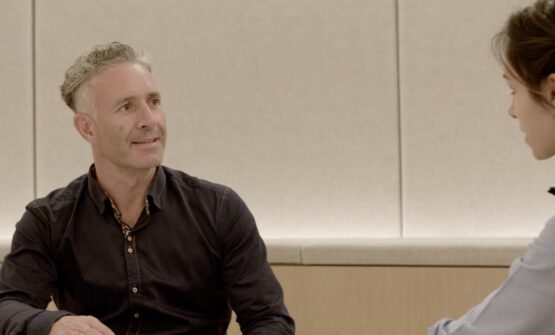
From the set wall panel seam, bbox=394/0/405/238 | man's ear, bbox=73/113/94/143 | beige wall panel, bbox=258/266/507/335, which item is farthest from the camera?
wall panel seam, bbox=394/0/405/238

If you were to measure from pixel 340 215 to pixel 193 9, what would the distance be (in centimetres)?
105

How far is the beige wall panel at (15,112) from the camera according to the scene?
3570mm

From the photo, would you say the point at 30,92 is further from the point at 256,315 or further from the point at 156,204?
the point at 256,315

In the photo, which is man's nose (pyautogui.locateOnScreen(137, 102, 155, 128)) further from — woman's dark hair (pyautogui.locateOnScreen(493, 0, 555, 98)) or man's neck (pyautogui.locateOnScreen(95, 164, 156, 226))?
woman's dark hair (pyautogui.locateOnScreen(493, 0, 555, 98))

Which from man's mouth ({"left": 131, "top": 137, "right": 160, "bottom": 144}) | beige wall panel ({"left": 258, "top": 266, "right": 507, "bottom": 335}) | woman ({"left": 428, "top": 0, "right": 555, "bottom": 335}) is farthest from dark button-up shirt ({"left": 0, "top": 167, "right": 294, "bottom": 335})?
woman ({"left": 428, "top": 0, "right": 555, "bottom": 335})

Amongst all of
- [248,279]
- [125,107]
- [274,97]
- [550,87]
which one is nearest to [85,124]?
[125,107]

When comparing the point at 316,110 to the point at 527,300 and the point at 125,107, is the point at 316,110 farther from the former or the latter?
the point at 527,300

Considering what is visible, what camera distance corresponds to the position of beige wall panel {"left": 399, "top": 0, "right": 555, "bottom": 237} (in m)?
3.05

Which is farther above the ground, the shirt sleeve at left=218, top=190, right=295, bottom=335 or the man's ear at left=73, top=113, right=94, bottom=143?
the man's ear at left=73, top=113, right=94, bottom=143

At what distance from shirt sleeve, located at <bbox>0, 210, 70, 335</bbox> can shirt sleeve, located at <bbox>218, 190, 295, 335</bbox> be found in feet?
1.55

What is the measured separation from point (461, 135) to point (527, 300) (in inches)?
73.3

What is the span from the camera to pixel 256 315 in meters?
2.10

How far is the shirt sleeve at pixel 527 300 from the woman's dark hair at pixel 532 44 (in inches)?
9.8

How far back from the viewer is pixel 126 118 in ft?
7.41
